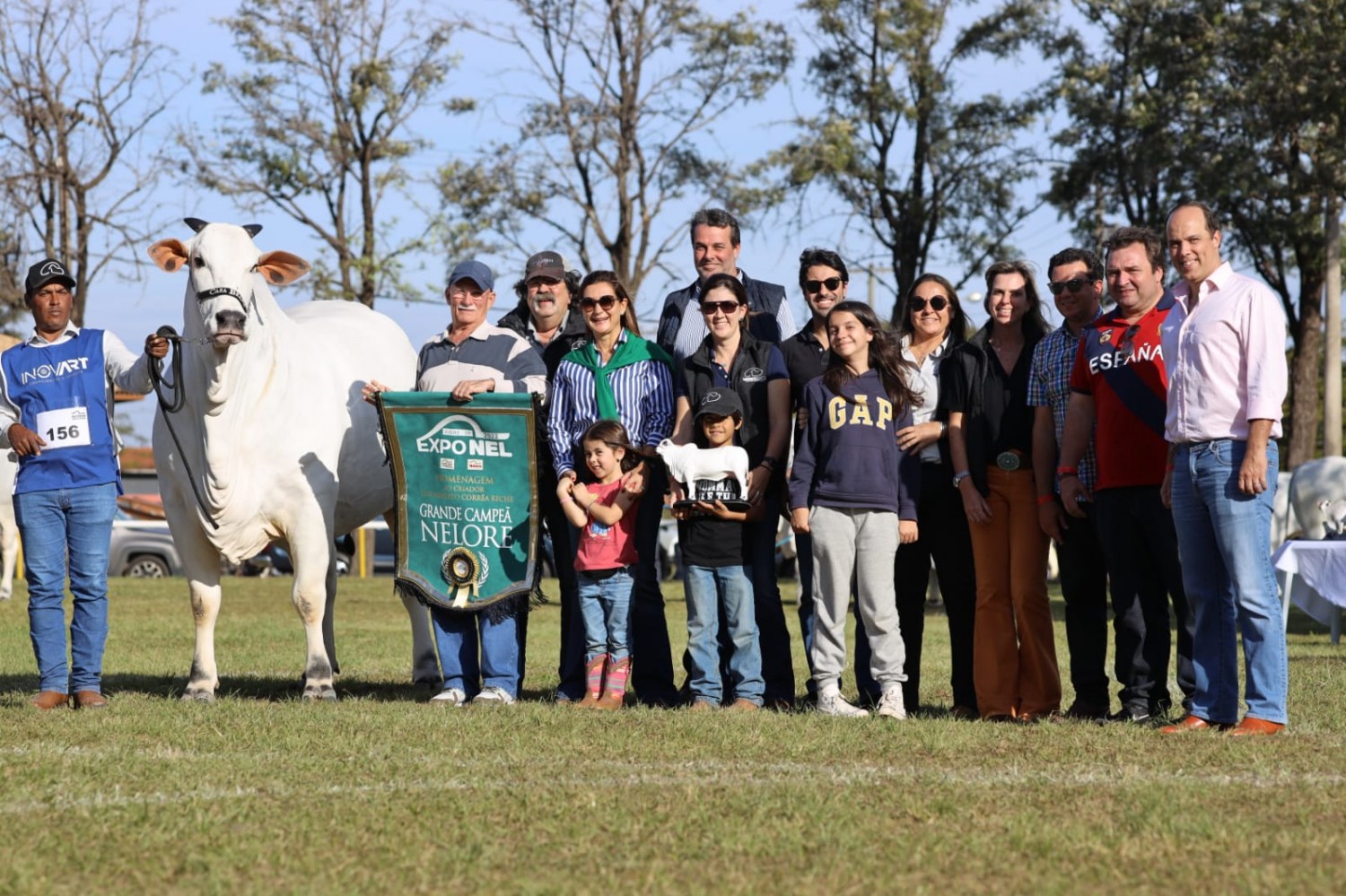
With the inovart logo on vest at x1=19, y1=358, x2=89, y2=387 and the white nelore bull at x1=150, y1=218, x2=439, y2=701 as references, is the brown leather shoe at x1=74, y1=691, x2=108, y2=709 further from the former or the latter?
the inovart logo on vest at x1=19, y1=358, x2=89, y2=387

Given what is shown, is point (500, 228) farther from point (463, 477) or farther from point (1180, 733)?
point (1180, 733)

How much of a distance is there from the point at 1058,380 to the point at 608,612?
2531mm

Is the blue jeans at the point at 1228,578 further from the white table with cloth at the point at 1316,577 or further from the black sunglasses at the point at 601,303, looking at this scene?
the white table with cloth at the point at 1316,577

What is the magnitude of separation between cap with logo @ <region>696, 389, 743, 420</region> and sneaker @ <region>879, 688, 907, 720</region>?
1533 mm

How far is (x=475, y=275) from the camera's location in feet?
28.5

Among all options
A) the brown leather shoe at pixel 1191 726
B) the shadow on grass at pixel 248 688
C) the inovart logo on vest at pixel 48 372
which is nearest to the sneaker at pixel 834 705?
the brown leather shoe at pixel 1191 726

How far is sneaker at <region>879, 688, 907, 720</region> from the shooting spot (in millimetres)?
7688

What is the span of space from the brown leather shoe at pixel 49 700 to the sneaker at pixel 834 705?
12.6 feet

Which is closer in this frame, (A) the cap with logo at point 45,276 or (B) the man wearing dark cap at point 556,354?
(A) the cap with logo at point 45,276

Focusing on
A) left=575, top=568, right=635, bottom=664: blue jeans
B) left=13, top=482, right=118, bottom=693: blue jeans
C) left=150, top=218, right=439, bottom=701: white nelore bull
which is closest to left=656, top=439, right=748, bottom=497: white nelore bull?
left=575, top=568, right=635, bottom=664: blue jeans

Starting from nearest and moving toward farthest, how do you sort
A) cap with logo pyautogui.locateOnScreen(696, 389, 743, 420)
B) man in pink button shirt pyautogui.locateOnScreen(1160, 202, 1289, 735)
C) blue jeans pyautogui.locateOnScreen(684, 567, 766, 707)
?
man in pink button shirt pyautogui.locateOnScreen(1160, 202, 1289, 735) → cap with logo pyautogui.locateOnScreen(696, 389, 743, 420) → blue jeans pyautogui.locateOnScreen(684, 567, 766, 707)

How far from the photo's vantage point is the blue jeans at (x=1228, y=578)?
22.5ft

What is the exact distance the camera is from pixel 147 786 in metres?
5.84

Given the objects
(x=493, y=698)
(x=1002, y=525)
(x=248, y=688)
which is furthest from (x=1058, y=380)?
(x=248, y=688)
